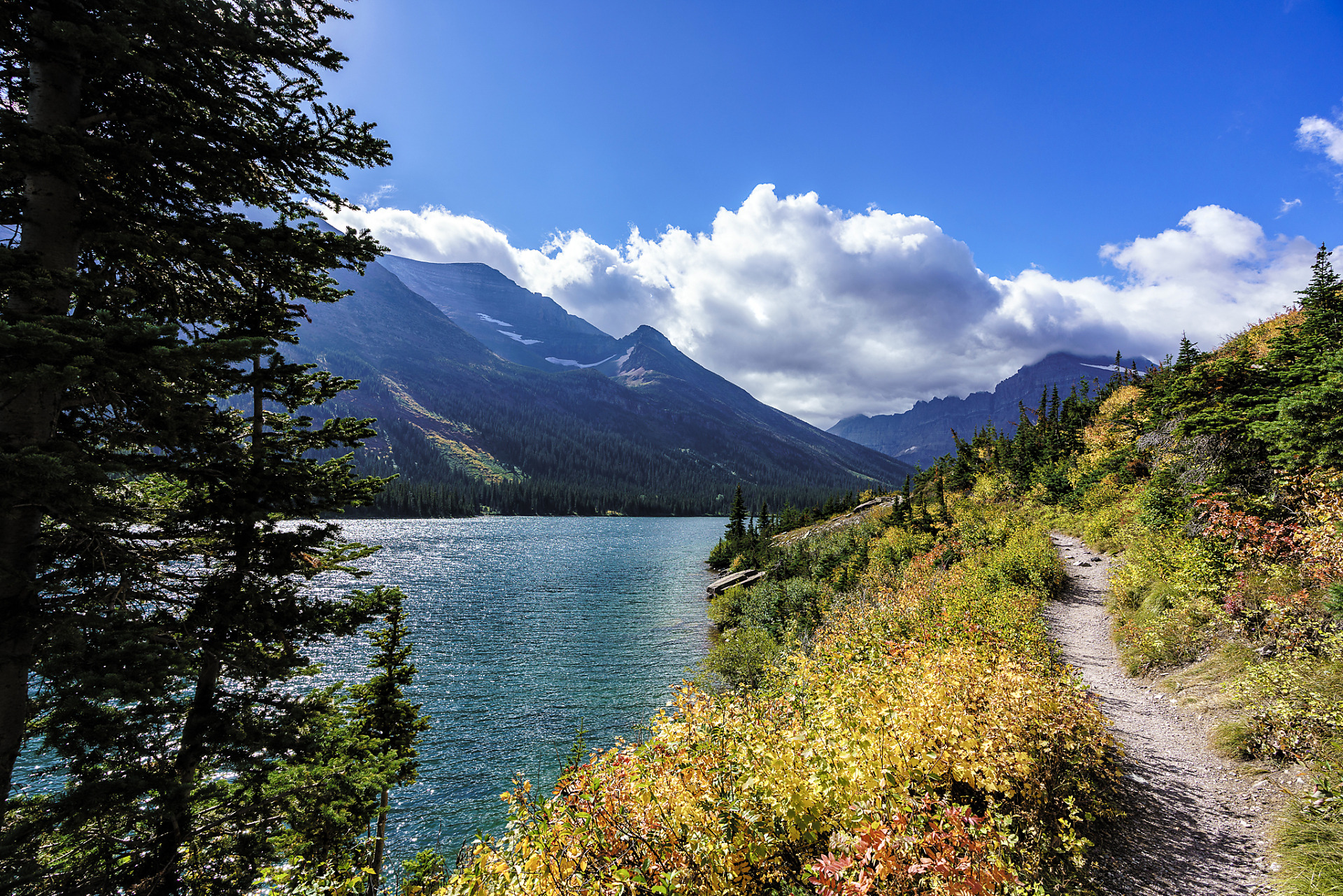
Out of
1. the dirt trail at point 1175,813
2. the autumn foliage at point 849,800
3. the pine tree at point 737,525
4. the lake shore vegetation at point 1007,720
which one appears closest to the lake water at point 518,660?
the pine tree at point 737,525

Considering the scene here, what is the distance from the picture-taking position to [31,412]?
4836mm

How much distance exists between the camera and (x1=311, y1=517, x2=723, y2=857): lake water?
671 inches

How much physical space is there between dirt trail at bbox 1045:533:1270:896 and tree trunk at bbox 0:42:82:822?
36.8ft

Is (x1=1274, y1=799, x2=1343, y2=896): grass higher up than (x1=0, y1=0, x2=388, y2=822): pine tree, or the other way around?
(x1=0, y1=0, x2=388, y2=822): pine tree

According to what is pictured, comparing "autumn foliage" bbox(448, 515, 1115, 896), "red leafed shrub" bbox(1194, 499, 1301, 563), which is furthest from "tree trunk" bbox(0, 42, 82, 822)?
"red leafed shrub" bbox(1194, 499, 1301, 563)

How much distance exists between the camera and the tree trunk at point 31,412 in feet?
15.0

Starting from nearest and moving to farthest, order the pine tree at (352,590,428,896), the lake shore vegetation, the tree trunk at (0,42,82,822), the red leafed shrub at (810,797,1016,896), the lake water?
1. the red leafed shrub at (810,797,1016,896)
2. the tree trunk at (0,42,82,822)
3. the lake shore vegetation
4. the pine tree at (352,590,428,896)
5. the lake water

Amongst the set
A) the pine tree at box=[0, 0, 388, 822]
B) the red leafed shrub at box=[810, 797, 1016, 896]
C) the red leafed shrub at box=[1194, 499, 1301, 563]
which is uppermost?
the pine tree at box=[0, 0, 388, 822]

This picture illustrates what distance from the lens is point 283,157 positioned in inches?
257

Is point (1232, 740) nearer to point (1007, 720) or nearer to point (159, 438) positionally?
point (1007, 720)

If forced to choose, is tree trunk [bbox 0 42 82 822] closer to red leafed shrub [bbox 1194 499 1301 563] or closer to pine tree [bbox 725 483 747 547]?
red leafed shrub [bbox 1194 499 1301 563]

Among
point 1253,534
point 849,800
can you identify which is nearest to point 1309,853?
point 849,800

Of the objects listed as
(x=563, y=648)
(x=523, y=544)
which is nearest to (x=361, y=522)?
(x=523, y=544)

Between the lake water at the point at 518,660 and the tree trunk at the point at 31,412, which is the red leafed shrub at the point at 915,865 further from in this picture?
the lake water at the point at 518,660
